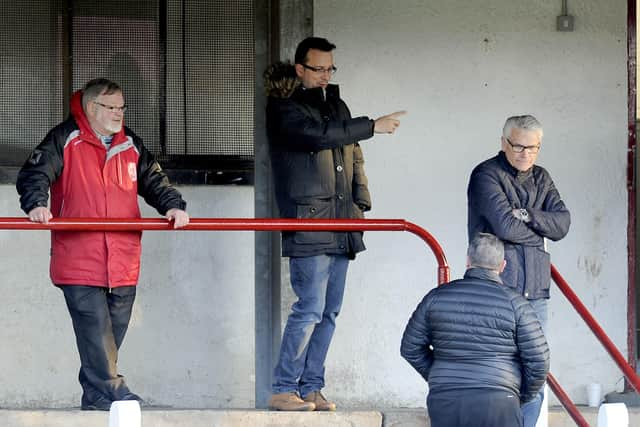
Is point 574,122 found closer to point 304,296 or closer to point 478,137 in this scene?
point 478,137

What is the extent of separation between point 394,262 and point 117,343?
2.04 m

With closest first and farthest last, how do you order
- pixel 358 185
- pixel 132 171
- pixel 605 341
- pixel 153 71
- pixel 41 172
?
pixel 41 172 → pixel 605 341 → pixel 132 171 → pixel 358 185 → pixel 153 71

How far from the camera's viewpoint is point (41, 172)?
608 cm

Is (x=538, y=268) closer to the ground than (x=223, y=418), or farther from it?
farther from it

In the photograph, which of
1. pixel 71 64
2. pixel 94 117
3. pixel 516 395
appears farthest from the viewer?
pixel 71 64

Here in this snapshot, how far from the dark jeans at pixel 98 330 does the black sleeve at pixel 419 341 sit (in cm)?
134

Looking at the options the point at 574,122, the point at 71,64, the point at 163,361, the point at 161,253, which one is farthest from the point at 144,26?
the point at 574,122

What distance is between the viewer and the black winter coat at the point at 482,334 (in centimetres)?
545

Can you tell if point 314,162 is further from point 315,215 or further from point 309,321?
point 309,321

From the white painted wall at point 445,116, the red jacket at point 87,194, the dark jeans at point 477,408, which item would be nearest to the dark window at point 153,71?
the white painted wall at point 445,116

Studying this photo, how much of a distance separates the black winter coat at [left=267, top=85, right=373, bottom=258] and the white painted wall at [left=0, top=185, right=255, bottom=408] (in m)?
1.34

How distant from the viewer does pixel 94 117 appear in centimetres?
622

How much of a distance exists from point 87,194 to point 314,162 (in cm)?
98

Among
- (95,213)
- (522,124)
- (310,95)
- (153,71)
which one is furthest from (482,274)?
(153,71)
